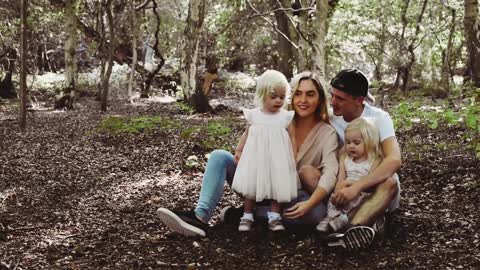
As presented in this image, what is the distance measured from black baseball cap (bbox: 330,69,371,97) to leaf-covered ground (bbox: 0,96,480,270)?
1.17m

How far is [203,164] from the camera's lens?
794 cm

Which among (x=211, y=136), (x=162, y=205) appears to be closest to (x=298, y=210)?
(x=162, y=205)

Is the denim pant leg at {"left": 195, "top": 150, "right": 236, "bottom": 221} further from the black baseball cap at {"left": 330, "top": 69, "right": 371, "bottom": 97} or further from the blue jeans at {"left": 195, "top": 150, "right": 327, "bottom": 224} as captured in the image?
the black baseball cap at {"left": 330, "top": 69, "right": 371, "bottom": 97}

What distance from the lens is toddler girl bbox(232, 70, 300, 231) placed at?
13.9ft

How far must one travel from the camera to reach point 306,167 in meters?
4.30

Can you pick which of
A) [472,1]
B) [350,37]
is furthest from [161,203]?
[350,37]

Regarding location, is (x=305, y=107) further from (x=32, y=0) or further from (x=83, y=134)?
(x=32, y=0)

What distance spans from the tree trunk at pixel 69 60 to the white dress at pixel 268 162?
45.7 ft

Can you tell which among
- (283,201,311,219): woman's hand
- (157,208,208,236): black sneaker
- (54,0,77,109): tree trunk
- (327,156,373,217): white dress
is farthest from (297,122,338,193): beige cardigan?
(54,0,77,109): tree trunk

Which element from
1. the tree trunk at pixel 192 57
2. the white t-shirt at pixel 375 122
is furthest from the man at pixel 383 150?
the tree trunk at pixel 192 57

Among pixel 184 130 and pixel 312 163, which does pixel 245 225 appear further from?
pixel 184 130

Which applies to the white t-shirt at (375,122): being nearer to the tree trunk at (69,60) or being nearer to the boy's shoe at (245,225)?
the boy's shoe at (245,225)

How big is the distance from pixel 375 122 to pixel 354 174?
1.42 feet

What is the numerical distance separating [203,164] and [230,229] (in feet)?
11.0
